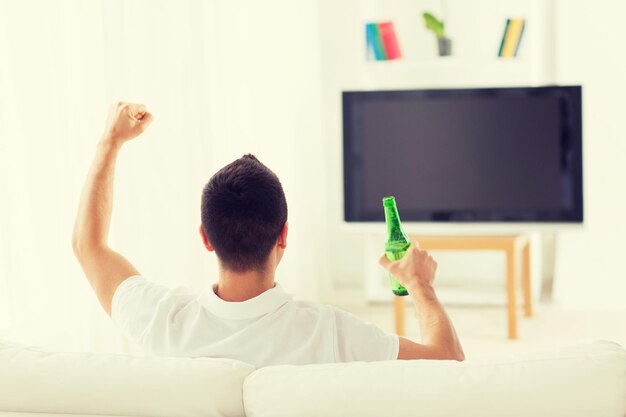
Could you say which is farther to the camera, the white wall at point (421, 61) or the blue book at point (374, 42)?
the white wall at point (421, 61)

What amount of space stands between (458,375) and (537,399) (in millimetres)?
105

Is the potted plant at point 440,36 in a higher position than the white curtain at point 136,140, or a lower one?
higher

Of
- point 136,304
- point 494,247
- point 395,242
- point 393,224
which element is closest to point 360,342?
point 136,304

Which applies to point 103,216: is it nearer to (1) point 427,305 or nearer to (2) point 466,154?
(1) point 427,305

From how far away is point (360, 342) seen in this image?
1430mm

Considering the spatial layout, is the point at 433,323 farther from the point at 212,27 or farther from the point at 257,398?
the point at 212,27

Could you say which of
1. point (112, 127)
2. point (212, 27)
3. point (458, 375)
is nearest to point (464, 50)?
point (212, 27)

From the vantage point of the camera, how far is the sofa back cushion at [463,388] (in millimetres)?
1120

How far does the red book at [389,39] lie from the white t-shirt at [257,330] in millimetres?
3730

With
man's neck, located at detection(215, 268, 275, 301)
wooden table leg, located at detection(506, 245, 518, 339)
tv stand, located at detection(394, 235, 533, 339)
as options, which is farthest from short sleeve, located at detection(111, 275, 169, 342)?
wooden table leg, located at detection(506, 245, 518, 339)

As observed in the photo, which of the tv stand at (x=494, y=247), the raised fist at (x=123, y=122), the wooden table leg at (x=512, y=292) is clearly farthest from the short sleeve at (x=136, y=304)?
the wooden table leg at (x=512, y=292)

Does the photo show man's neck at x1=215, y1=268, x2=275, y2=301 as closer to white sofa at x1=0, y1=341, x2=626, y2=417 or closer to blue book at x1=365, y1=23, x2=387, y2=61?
white sofa at x1=0, y1=341, x2=626, y2=417

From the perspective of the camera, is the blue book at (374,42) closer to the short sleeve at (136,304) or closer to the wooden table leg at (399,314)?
the wooden table leg at (399,314)

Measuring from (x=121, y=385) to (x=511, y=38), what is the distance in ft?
13.5
